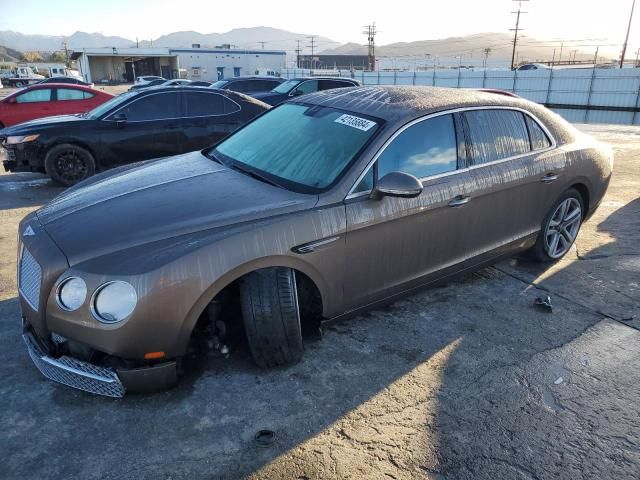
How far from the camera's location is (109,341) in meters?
2.41

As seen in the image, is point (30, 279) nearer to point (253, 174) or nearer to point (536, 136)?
point (253, 174)

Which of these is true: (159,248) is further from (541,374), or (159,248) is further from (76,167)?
(76,167)

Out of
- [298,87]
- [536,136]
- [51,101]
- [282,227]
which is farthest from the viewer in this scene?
[298,87]

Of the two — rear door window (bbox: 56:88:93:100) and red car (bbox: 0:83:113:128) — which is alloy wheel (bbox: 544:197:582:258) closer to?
red car (bbox: 0:83:113:128)

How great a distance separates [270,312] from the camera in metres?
2.76

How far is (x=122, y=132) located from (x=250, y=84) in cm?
881

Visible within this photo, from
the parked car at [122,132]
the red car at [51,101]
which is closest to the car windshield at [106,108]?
the parked car at [122,132]

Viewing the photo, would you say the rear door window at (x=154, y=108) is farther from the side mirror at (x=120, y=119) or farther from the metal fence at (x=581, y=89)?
the metal fence at (x=581, y=89)

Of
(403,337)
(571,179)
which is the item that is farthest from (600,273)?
(403,337)

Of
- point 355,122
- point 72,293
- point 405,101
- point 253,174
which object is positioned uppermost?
point 405,101

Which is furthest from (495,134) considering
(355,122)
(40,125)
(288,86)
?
(288,86)

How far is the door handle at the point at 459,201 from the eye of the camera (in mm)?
3448

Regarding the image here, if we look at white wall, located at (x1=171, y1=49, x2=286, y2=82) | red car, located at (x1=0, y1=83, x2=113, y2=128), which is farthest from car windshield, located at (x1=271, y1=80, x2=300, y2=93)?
white wall, located at (x1=171, y1=49, x2=286, y2=82)

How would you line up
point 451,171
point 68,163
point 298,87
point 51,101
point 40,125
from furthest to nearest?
point 298,87
point 51,101
point 68,163
point 40,125
point 451,171
